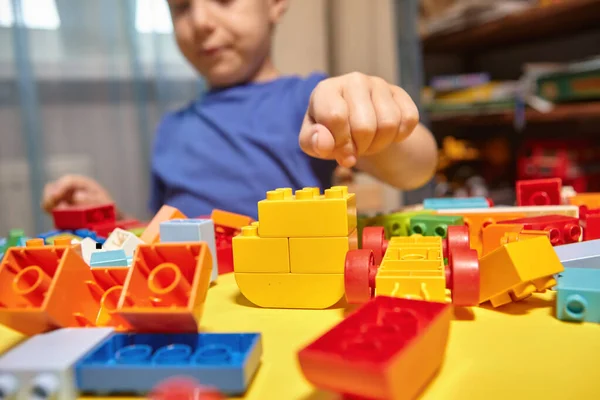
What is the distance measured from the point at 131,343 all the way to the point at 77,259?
0.07 meters

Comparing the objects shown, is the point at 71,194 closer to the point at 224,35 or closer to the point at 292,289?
the point at 224,35

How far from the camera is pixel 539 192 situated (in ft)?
1.84

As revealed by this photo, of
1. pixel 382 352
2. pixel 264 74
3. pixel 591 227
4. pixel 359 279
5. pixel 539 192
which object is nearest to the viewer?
→ pixel 382 352

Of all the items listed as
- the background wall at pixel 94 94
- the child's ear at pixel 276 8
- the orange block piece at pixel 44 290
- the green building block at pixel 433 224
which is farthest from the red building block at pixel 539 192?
the background wall at pixel 94 94

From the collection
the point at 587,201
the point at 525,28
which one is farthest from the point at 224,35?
the point at 525,28

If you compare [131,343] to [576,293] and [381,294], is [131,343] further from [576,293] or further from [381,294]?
[576,293]

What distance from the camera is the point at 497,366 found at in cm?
27

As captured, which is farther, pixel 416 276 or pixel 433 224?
pixel 433 224

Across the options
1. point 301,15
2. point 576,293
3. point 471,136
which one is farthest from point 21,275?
point 471,136

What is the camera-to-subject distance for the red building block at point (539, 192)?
0.55m

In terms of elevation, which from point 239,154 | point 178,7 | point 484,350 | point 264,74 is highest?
point 178,7

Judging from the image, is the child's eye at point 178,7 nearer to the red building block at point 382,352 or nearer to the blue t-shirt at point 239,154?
the blue t-shirt at point 239,154

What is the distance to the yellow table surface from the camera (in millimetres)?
253

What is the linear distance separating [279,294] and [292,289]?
0.01m
